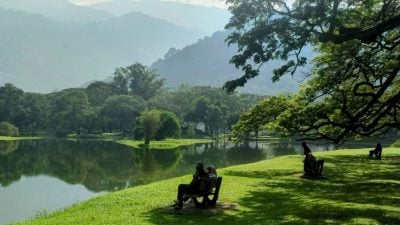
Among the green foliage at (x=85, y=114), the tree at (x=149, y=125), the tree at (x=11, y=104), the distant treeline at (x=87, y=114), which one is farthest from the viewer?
the green foliage at (x=85, y=114)

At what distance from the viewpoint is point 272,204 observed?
18.2m

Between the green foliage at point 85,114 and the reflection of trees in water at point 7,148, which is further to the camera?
the green foliage at point 85,114

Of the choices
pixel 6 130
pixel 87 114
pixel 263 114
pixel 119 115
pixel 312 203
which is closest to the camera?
pixel 312 203

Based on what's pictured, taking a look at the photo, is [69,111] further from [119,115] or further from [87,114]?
[119,115]

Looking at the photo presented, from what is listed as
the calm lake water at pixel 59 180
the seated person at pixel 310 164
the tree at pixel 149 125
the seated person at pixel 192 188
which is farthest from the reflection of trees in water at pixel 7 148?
the seated person at pixel 192 188

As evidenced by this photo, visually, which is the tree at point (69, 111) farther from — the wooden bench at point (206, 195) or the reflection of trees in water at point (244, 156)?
the wooden bench at point (206, 195)

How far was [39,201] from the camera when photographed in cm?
3431

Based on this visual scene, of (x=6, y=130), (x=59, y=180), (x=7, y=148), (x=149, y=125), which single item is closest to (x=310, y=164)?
(x=59, y=180)

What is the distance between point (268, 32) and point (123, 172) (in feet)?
122

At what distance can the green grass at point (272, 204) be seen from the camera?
49.0 feet

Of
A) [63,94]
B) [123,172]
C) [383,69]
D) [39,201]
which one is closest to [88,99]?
[63,94]

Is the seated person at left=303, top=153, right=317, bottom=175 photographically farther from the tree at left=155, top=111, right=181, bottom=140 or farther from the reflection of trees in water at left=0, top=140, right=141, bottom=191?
the tree at left=155, top=111, right=181, bottom=140

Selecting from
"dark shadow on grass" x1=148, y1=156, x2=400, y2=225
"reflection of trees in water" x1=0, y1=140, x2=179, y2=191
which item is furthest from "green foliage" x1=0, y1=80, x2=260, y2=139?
"dark shadow on grass" x1=148, y1=156, x2=400, y2=225

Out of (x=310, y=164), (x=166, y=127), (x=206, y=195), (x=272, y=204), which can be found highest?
(x=166, y=127)
